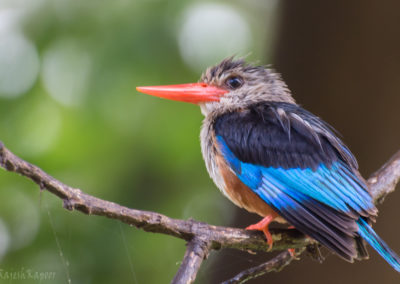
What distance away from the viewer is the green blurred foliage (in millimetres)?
4164

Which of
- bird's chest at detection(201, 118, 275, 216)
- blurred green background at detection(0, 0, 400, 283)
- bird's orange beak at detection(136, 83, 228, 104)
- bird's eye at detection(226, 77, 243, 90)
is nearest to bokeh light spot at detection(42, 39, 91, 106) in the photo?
blurred green background at detection(0, 0, 400, 283)

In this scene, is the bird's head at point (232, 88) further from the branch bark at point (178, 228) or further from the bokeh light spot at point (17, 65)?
the bokeh light spot at point (17, 65)

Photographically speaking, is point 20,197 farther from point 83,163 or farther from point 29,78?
point 29,78

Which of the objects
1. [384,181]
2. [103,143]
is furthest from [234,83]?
[103,143]

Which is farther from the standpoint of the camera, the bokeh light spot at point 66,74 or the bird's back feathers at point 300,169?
the bokeh light spot at point 66,74

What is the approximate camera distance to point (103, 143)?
14.4 feet

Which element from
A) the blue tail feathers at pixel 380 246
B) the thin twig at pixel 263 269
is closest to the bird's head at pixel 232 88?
the thin twig at pixel 263 269

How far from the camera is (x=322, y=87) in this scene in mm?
4152

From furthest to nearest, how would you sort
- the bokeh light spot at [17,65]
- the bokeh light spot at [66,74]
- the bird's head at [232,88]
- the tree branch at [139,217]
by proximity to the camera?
the bokeh light spot at [66,74], the bokeh light spot at [17,65], the bird's head at [232,88], the tree branch at [139,217]

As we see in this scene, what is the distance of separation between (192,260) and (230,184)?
91cm

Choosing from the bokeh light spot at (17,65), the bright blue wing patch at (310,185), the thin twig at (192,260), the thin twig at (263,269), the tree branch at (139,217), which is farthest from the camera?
the bokeh light spot at (17,65)

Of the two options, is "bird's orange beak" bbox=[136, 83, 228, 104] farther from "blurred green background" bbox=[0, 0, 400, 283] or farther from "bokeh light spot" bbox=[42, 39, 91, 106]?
"bokeh light spot" bbox=[42, 39, 91, 106]

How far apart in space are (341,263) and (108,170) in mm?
1721

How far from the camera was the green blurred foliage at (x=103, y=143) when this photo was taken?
4.16 m
